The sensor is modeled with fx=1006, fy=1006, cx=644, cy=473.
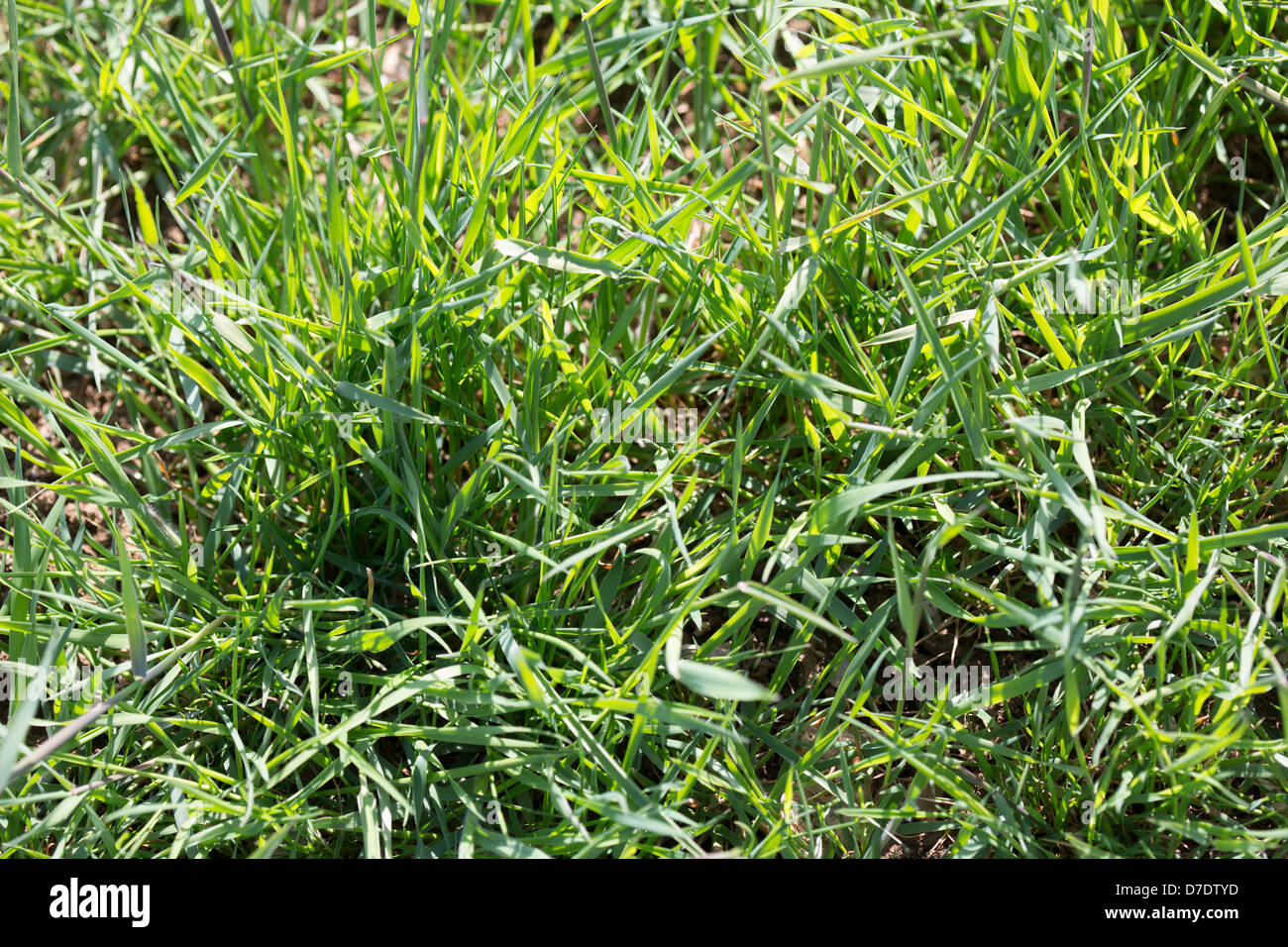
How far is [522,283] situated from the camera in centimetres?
129

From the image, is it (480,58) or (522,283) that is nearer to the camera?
(522,283)

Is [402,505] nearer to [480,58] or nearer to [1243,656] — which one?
[480,58]

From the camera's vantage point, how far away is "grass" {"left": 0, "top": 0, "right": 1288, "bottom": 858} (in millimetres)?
1096

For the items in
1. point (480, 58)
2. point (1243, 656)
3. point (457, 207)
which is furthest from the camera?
point (480, 58)

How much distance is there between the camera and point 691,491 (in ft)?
3.67

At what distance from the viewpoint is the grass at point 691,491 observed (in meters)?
1.10

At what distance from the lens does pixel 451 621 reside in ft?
3.63

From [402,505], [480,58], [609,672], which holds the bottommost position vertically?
[609,672]

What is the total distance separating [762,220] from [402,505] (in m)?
0.60
